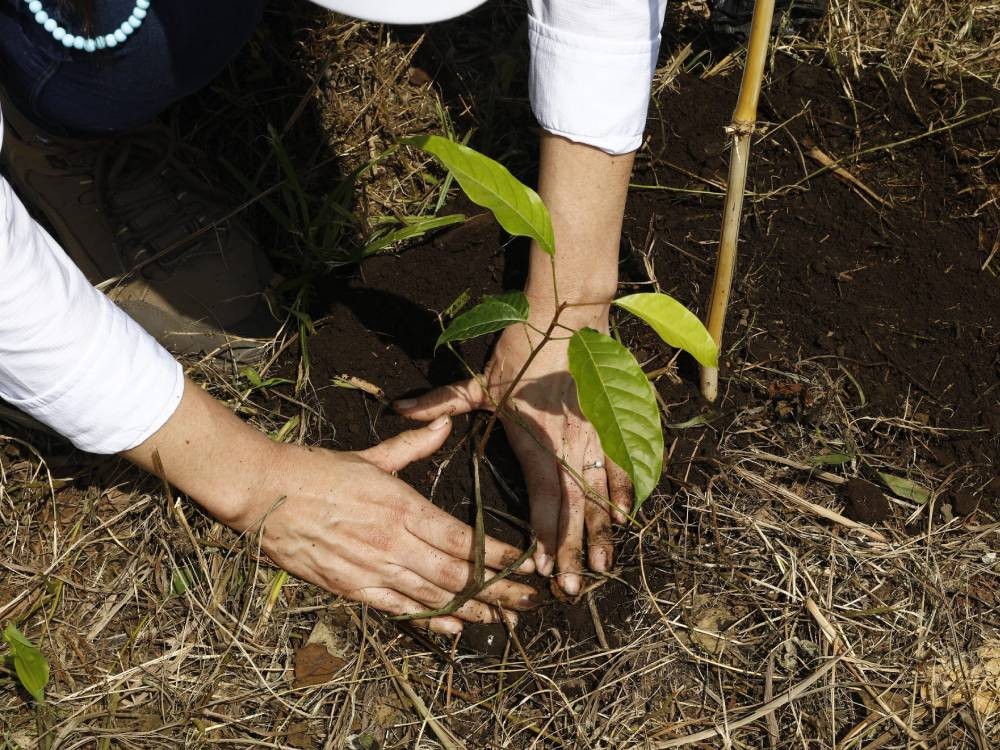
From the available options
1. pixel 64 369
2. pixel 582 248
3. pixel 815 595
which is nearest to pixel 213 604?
pixel 64 369

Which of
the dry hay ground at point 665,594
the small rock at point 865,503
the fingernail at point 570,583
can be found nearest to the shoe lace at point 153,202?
the dry hay ground at point 665,594

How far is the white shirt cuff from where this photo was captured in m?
1.12

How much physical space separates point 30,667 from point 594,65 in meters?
1.12

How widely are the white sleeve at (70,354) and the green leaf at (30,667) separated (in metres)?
0.37

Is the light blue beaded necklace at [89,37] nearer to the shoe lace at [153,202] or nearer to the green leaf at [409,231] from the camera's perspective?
the shoe lace at [153,202]

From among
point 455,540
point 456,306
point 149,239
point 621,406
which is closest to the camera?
point 621,406

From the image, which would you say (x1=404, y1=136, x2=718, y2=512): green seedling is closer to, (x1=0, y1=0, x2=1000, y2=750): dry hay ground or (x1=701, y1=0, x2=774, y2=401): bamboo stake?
(x1=701, y1=0, x2=774, y2=401): bamboo stake

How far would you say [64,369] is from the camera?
101cm

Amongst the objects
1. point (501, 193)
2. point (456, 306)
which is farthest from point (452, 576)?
point (501, 193)

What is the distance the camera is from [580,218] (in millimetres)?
1299

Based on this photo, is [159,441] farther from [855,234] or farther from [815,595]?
[855,234]

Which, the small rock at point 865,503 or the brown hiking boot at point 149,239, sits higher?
the brown hiking boot at point 149,239

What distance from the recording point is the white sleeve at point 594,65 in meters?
1.10

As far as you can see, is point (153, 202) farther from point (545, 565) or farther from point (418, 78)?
point (545, 565)
